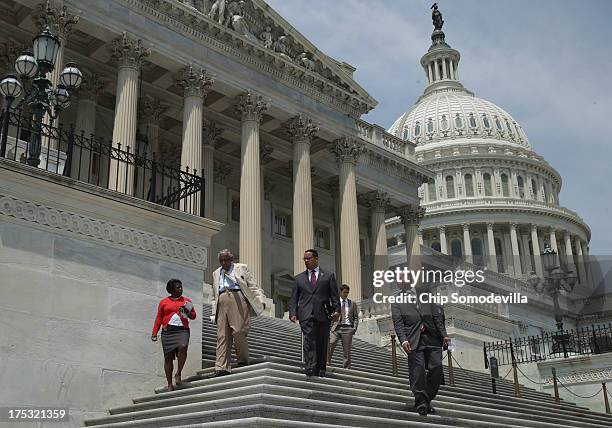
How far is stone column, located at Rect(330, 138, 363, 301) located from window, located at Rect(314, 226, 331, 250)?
7499 millimetres

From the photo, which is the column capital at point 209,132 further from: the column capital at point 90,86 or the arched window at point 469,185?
the arched window at point 469,185

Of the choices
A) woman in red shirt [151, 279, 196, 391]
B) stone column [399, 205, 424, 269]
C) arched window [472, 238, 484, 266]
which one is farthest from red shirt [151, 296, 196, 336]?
arched window [472, 238, 484, 266]

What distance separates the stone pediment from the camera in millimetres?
30141

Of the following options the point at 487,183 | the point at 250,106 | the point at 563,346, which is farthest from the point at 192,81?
the point at 487,183

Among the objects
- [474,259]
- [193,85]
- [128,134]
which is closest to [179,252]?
[128,134]

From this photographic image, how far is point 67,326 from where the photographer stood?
10.6 metres

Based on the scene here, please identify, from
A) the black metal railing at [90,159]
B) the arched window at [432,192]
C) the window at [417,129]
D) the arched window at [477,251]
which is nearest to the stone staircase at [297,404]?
the black metal railing at [90,159]

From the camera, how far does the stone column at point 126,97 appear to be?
2488cm

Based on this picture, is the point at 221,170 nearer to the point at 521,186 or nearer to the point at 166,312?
the point at 166,312

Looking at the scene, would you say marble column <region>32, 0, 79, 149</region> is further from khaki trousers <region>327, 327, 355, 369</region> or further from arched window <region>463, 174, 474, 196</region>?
arched window <region>463, 174, 474, 196</region>

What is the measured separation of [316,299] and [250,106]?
21721 mm

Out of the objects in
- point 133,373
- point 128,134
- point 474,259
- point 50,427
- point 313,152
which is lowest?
point 50,427

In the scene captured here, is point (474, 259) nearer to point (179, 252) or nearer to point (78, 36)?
point (78, 36)

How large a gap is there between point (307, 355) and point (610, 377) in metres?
14.9
